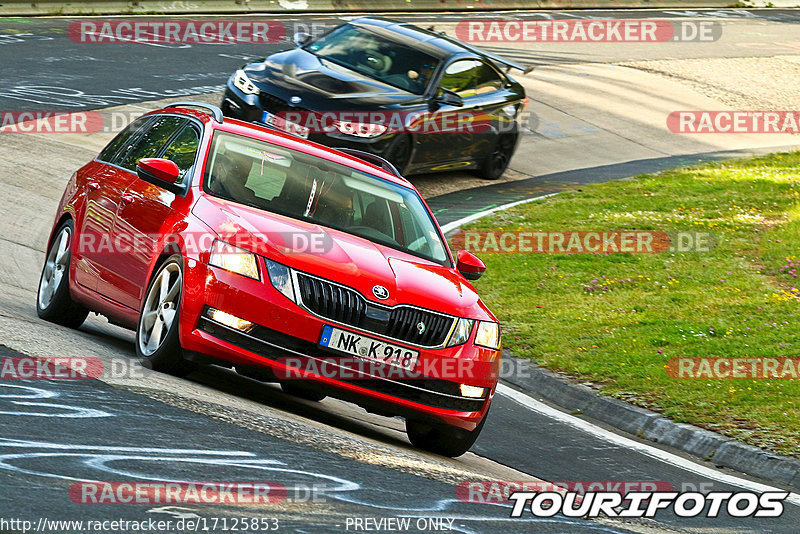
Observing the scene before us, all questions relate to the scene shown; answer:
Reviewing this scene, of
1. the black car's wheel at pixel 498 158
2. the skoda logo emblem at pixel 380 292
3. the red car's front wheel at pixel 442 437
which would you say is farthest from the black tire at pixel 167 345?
the black car's wheel at pixel 498 158

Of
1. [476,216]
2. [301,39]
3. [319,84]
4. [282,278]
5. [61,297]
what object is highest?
[282,278]

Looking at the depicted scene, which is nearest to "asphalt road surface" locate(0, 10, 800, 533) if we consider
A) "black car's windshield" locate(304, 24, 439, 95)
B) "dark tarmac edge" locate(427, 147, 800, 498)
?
"dark tarmac edge" locate(427, 147, 800, 498)

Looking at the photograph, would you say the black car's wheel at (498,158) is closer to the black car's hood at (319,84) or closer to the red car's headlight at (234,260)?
the black car's hood at (319,84)

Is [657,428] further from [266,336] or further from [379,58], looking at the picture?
[379,58]

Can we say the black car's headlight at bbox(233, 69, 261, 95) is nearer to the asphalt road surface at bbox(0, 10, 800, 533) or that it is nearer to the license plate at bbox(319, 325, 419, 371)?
the asphalt road surface at bbox(0, 10, 800, 533)

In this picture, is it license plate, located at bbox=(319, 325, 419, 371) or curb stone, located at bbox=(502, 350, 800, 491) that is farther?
curb stone, located at bbox=(502, 350, 800, 491)

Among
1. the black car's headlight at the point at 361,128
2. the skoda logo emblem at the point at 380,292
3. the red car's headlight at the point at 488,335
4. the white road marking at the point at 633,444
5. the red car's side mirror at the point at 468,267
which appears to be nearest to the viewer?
the skoda logo emblem at the point at 380,292

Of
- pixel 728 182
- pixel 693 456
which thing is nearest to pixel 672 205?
pixel 728 182

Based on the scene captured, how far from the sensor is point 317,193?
862 centimetres

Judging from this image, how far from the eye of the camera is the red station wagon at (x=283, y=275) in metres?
7.37

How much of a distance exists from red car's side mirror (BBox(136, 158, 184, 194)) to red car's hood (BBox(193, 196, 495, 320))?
0.28 meters

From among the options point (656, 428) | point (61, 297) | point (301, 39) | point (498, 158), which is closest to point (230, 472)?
point (61, 297)

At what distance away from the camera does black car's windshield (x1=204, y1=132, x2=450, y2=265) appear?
838cm

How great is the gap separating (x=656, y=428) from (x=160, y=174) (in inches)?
159
